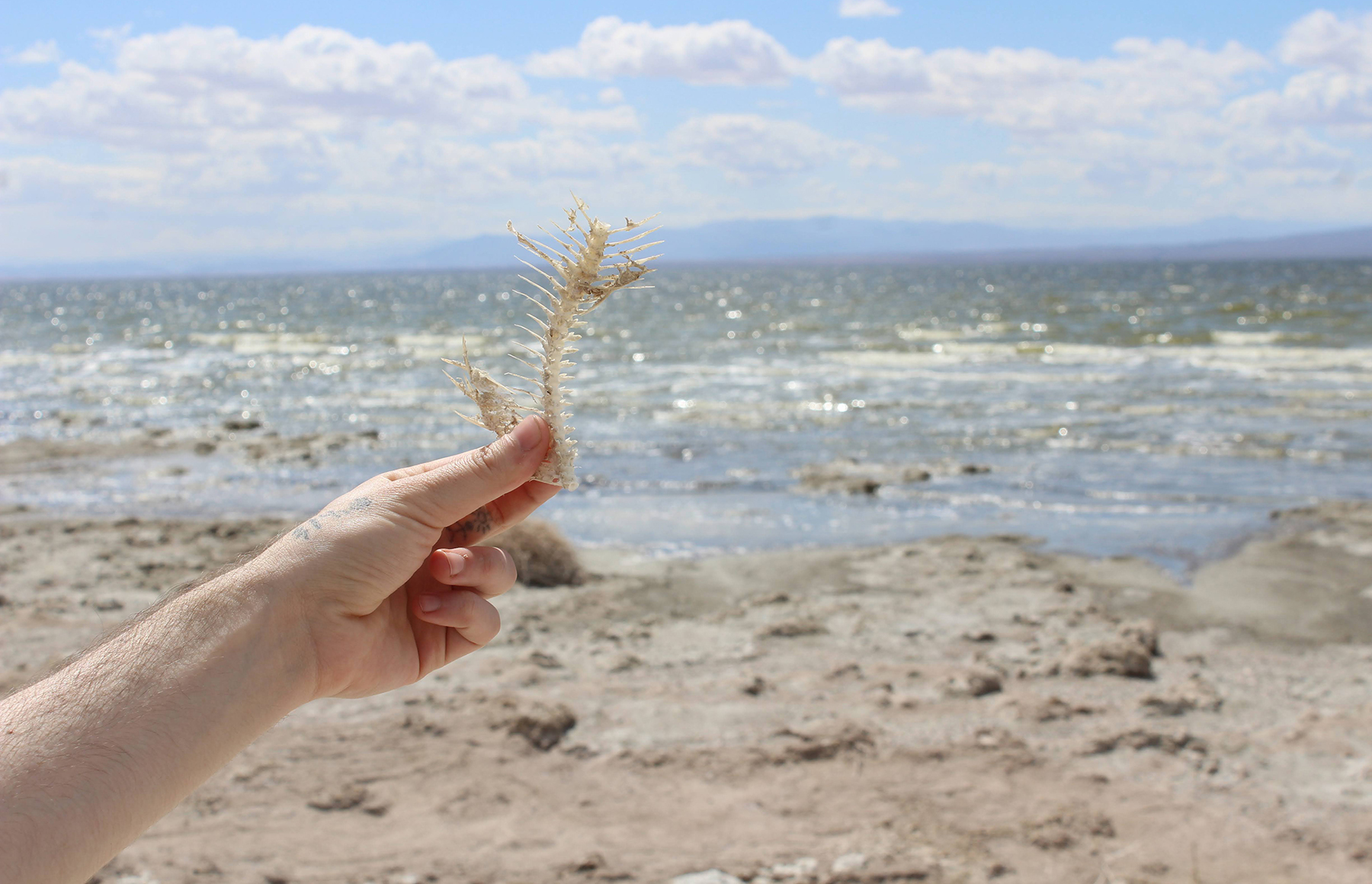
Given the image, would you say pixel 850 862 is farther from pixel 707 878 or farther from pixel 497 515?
pixel 497 515

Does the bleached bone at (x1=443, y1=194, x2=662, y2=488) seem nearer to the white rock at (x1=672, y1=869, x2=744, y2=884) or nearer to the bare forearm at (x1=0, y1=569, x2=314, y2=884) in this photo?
the bare forearm at (x1=0, y1=569, x2=314, y2=884)

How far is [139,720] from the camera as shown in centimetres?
154

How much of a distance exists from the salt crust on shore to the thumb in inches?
103

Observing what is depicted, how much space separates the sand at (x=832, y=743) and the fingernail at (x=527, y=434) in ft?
8.46

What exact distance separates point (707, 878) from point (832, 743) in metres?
1.35

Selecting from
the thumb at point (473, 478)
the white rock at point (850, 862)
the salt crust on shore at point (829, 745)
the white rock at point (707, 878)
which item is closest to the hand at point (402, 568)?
the thumb at point (473, 478)

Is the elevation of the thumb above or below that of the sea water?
above

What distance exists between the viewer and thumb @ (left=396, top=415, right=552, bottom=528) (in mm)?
1929

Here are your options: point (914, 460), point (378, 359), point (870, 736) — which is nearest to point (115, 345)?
point (378, 359)

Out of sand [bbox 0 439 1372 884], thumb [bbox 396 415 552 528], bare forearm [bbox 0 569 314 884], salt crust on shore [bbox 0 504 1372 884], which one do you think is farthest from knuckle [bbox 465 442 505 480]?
salt crust on shore [bbox 0 504 1372 884]

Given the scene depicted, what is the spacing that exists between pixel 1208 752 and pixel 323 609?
4.79 m

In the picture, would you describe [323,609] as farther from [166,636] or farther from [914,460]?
[914,460]

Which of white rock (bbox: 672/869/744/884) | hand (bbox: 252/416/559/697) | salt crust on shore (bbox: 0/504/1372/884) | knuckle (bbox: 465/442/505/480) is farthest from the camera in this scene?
salt crust on shore (bbox: 0/504/1372/884)

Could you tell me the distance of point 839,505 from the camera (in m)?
11.5
